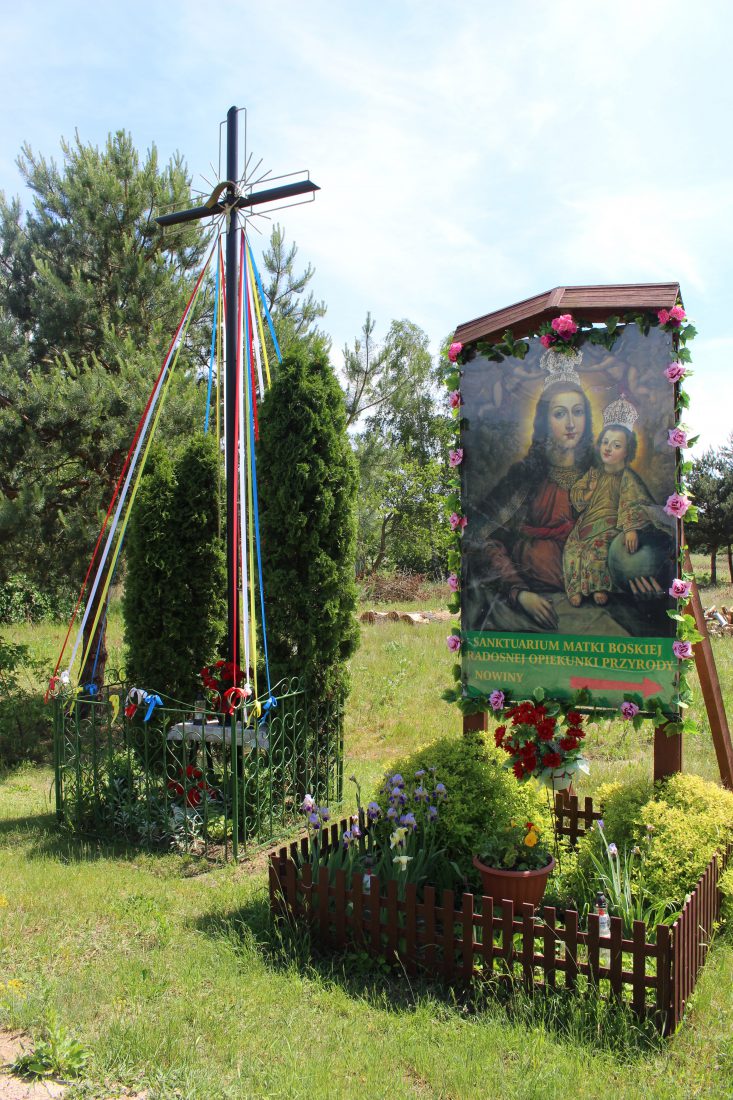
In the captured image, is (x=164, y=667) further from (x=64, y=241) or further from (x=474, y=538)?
(x=64, y=241)

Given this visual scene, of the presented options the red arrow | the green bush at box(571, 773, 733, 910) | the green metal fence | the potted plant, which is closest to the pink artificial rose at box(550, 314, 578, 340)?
the red arrow

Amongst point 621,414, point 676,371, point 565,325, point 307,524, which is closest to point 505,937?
point 621,414

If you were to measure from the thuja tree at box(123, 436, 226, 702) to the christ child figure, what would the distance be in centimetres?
338

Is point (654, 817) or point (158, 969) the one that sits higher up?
point (654, 817)

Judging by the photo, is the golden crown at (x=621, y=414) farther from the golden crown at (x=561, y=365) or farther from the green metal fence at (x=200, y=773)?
the green metal fence at (x=200, y=773)

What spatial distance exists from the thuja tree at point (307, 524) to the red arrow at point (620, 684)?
7.49 feet

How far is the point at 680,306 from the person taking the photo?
4.53 m

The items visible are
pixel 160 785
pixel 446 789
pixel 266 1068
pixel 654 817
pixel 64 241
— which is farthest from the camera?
pixel 64 241

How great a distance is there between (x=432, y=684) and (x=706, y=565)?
34.1m

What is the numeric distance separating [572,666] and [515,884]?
1300 mm

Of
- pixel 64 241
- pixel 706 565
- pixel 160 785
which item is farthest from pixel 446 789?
pixel 706 565

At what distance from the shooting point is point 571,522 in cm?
479

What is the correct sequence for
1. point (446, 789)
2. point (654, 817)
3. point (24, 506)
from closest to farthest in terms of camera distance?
point (654, 817)
point (446, 789)
point (24, 506)

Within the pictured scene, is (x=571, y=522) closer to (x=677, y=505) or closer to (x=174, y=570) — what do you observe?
(x=677, y=505)
